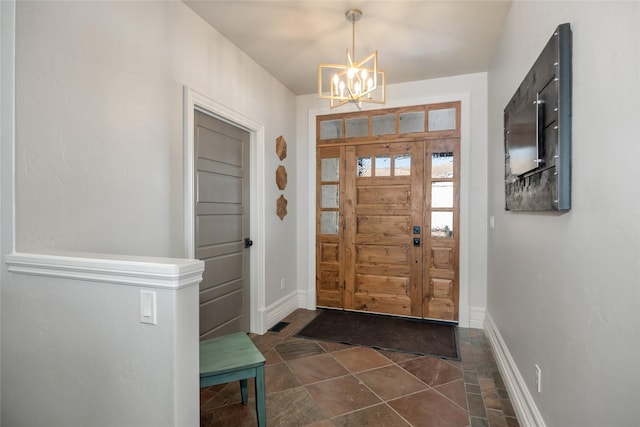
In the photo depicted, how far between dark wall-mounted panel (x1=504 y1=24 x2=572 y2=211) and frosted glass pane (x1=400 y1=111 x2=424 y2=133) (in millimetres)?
Answer: 1622

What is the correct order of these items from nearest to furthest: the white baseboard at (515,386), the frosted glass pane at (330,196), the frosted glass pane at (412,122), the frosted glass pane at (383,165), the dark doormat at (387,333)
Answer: the white baseboard at (515,386), the dark doormat at (387,333), the frosted glass pane at (412,122), the frosted glass pane at (383,165), the frosted glass pane at (330,196)

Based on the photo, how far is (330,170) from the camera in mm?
4172

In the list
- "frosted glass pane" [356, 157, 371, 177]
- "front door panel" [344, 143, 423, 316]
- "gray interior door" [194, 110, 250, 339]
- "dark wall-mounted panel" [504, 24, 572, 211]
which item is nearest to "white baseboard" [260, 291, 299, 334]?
"gray interior door" [194, 110, 250, 339]

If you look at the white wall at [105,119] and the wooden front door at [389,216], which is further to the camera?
the wooden front door at [389,216]

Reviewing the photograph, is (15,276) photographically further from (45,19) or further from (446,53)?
(446,53)

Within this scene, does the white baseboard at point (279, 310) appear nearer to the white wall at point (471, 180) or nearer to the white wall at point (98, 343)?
the white wall at point (471, 180)

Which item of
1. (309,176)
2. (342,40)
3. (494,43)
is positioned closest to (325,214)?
(309,176)

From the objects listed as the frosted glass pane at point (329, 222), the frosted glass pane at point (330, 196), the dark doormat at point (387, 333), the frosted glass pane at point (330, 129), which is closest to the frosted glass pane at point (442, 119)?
the frosted glass pane at point (330, 129)

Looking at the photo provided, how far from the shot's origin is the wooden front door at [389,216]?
12.2ft

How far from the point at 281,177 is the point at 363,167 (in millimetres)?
987

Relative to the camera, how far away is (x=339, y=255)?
414 centimetres

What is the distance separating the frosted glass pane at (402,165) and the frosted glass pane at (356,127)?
512 mm

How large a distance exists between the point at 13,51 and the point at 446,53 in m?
3.14

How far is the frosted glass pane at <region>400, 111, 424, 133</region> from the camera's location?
380 centimetres
